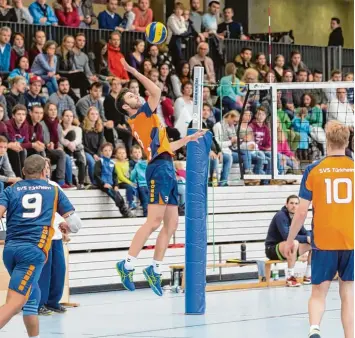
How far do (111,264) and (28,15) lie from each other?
5.53 m

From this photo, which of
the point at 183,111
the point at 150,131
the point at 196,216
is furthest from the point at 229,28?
the point at 150,131

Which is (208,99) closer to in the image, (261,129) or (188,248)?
(261,129)

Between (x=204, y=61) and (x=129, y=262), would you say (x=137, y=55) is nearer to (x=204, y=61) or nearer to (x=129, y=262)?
(x=204, y=61)

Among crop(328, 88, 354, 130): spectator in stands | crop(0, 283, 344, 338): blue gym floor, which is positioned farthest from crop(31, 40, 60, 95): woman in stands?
crop(328, 88, 354, 130): spectator in stands

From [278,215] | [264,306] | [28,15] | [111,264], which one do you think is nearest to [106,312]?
[264,306]

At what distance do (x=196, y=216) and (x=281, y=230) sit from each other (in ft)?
14.8

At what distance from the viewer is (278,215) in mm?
16859

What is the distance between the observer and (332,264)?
900 centimetres

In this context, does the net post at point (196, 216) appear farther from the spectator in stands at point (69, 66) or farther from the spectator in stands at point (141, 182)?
the spectator in stands at point (69, 66)

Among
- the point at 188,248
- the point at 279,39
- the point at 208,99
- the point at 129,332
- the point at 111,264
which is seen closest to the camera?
the point at 129,332

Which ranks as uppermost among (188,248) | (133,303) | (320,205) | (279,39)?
(279,39)

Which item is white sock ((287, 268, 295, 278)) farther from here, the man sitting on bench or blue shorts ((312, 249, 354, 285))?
blue shorts ((312, 249, 354, 285))

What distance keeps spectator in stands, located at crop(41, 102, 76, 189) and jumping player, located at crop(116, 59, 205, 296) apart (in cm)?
531

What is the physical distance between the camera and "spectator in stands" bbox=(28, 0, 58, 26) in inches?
778
